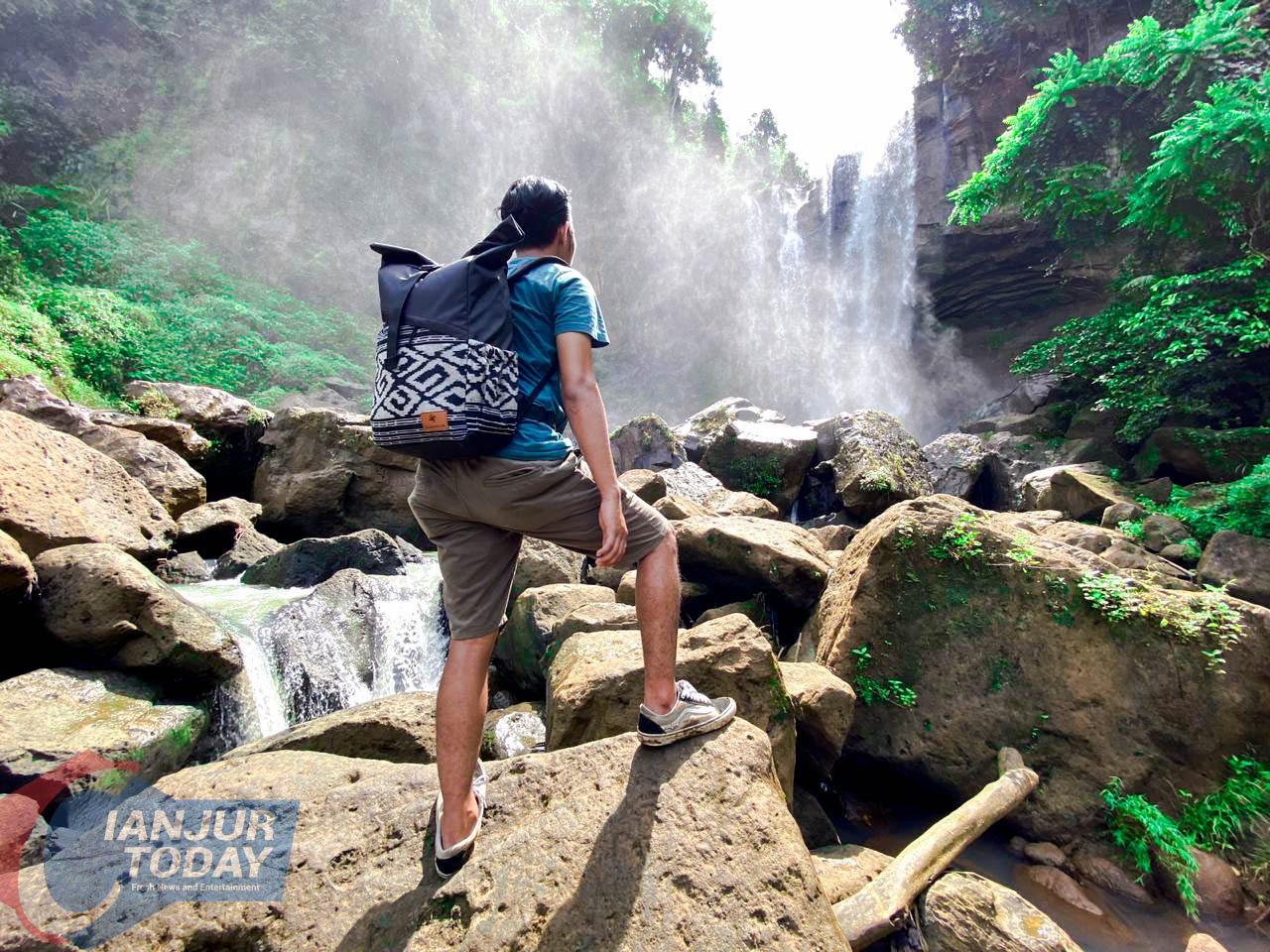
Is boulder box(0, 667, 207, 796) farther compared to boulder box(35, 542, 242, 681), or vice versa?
boulder box(35, 542, 242, 681)

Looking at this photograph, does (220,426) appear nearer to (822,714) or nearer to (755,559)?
(755,559)

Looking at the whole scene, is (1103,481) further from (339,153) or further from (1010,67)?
(339,153)

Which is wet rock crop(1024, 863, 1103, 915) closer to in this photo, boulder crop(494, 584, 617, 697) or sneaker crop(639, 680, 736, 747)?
sneaker crop(639, 680, 736, 747)

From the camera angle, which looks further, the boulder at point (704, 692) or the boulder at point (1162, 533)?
the boulder at point (1162, 533)

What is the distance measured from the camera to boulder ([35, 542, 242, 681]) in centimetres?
401

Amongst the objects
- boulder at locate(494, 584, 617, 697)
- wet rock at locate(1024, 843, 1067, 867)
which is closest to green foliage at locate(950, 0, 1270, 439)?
wet rock at locate(1024, 843, 1067, 867)

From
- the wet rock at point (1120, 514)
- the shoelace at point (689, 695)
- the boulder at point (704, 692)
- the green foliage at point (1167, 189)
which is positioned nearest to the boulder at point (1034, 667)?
the boulder at point (704, 692)

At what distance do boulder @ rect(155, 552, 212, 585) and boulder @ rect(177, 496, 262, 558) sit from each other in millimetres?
218

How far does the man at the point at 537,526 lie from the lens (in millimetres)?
1820

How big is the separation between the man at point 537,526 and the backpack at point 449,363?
4.2 inches

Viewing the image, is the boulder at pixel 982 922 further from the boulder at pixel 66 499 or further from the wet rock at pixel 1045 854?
the boulder at pixel 66 499

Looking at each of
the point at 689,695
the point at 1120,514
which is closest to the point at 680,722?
the point at 689,695

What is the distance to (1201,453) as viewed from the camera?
7262 millimetres

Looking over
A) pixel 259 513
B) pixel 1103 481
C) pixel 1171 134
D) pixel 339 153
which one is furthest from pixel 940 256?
pixel 339 153
